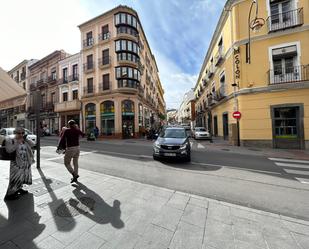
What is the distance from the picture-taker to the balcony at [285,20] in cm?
1198

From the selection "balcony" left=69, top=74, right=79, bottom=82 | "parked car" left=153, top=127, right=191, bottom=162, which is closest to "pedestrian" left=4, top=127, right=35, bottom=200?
"parked car" left=153, top=127, right=191, bottom=162

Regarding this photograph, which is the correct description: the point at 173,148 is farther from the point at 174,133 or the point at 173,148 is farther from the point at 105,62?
the point at 105,62

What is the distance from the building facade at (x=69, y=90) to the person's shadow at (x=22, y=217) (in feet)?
73.5

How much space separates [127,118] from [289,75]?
56.7 ft

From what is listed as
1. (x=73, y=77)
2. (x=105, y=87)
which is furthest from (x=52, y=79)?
(x=105, y=87)

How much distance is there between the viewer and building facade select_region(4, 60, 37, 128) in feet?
112

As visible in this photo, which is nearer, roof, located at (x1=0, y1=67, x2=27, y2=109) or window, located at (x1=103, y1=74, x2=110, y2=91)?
roof, located at (x1=0, y1=67, x2=27, y2=109)

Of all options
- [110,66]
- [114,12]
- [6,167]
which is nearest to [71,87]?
[110,66]

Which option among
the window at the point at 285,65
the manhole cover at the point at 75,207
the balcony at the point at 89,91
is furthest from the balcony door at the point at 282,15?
the balcony at the point at 89,91

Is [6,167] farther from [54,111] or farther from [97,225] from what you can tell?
[54,111]

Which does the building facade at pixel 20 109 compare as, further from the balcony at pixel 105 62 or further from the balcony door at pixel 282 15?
the balcony door at pixel 282 15

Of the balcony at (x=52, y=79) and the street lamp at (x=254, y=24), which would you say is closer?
the street lamp at (x=254, y=24)

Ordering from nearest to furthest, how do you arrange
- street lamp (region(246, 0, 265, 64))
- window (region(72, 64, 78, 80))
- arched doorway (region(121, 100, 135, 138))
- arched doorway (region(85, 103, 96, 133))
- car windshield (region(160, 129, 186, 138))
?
car windshield (region(160, 129, 186, 138)) < street lamp (region(246, 0, 265, 64)) < arched doorway (region(121, 100, 135, 138)) < arched doorway (region(85, 103, 96, 133)) < window (region(72, 64, 78, 80))

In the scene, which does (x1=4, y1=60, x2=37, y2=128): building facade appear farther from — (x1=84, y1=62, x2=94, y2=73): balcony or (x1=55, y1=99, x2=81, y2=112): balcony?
(x1=84, y1=62, x2=94, y2=73): balcony
